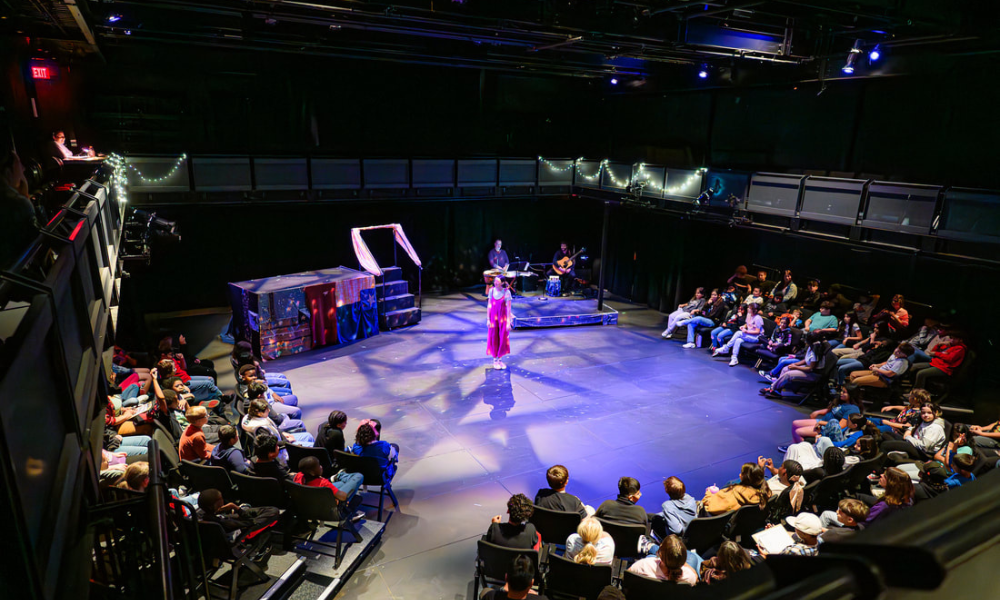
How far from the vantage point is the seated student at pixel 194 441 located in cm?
581

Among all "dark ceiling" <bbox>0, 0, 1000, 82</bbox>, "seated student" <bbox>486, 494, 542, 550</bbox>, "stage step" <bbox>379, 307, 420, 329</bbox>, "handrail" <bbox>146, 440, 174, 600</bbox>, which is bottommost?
"stage step" <bbox>379, 307, 420, 329</bbox>

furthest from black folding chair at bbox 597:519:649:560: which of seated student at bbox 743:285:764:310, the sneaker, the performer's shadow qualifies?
seated student at bbox 743:285:764:310

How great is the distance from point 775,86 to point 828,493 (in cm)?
904

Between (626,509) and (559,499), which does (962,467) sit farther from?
(559,499)

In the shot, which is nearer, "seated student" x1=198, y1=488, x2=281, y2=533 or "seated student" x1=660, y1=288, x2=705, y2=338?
"seated student" x1=198, y1=488, x2=281, y2=533

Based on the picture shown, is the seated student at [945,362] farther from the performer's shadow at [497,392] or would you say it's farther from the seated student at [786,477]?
the performer's shadow at [497,392]

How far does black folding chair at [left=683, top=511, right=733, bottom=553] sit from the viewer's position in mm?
4871

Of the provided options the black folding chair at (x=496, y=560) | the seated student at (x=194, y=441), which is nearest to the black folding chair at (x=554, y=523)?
the black folding chair at (x=496, y=560)

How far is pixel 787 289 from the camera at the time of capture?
11.5 meters

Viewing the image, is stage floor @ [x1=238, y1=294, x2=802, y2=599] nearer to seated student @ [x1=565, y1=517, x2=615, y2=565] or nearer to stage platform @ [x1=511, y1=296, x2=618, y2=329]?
stage platform @ [x1=511, y1=296, x2=618, y2=329]

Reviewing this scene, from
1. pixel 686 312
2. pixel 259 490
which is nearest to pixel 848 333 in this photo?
pixel 686 312

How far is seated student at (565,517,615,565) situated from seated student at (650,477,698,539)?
753mm

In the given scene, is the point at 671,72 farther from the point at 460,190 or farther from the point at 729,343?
the point at 729,343

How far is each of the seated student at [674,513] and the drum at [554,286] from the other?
10.1m
